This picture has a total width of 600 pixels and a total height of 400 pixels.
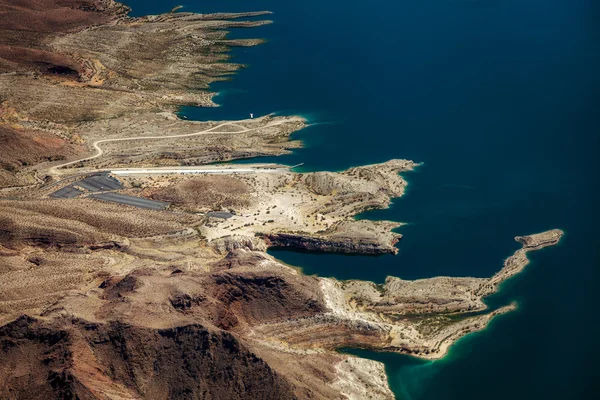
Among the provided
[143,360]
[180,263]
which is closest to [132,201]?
[180,263]

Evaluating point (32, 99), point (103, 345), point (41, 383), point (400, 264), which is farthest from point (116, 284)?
point (32, 99)

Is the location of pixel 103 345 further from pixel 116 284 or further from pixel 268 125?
pixel 268 125

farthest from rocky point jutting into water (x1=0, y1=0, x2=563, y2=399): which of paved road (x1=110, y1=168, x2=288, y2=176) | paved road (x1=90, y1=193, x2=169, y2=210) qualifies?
paved road (x1=110, y1=168, x2=288, y2=176)

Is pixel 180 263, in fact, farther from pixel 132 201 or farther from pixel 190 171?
pixel 190 171

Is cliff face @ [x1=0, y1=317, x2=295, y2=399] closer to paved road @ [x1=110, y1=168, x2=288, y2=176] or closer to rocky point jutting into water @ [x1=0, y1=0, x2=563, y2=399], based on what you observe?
rocky point jutting into water @ [x1=0, y1=0, x2=563, y2=399]

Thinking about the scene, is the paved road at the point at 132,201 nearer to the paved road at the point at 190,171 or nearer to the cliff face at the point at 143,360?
the paved road at the point at 190,171

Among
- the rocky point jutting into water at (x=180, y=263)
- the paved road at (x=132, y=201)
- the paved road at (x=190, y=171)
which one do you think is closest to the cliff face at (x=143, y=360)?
the rocky point jutting into water at (x=180, y=263)
